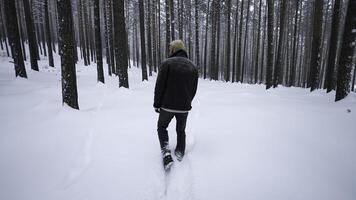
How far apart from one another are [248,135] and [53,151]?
4069 millimetres

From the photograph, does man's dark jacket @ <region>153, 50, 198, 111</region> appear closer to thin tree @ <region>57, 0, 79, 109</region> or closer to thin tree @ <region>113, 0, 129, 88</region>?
thin tree @ <region>57, 0, 79, 109</region>

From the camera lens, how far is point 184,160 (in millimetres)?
4371

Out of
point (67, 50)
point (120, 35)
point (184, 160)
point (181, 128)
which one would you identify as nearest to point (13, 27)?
point (120, 35)

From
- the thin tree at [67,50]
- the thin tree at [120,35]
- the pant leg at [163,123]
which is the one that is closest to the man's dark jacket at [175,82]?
the pant leg at [163,123]

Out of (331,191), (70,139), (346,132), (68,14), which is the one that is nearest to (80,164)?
(70,139)

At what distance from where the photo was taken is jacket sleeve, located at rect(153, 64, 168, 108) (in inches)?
153

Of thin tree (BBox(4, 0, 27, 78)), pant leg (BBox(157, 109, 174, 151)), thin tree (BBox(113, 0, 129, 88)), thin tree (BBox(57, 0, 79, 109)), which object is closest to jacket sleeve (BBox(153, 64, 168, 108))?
pant leg (BBox(157, 109, 174, 151))

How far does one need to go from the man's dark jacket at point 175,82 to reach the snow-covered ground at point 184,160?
1149mm

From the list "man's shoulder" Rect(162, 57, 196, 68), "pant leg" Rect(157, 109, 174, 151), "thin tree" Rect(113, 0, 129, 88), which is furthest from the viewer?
"thin tree" Rect(113, 0, 129, 88)

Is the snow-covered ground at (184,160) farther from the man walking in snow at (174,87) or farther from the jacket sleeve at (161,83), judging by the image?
the jacket sleeve at (161,83)

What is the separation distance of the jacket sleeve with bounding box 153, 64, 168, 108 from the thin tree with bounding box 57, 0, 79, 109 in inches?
157

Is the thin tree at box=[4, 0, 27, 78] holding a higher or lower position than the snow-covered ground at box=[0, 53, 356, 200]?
higher

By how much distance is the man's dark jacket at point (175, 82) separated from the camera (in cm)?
391

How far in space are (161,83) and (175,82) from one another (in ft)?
0.79
